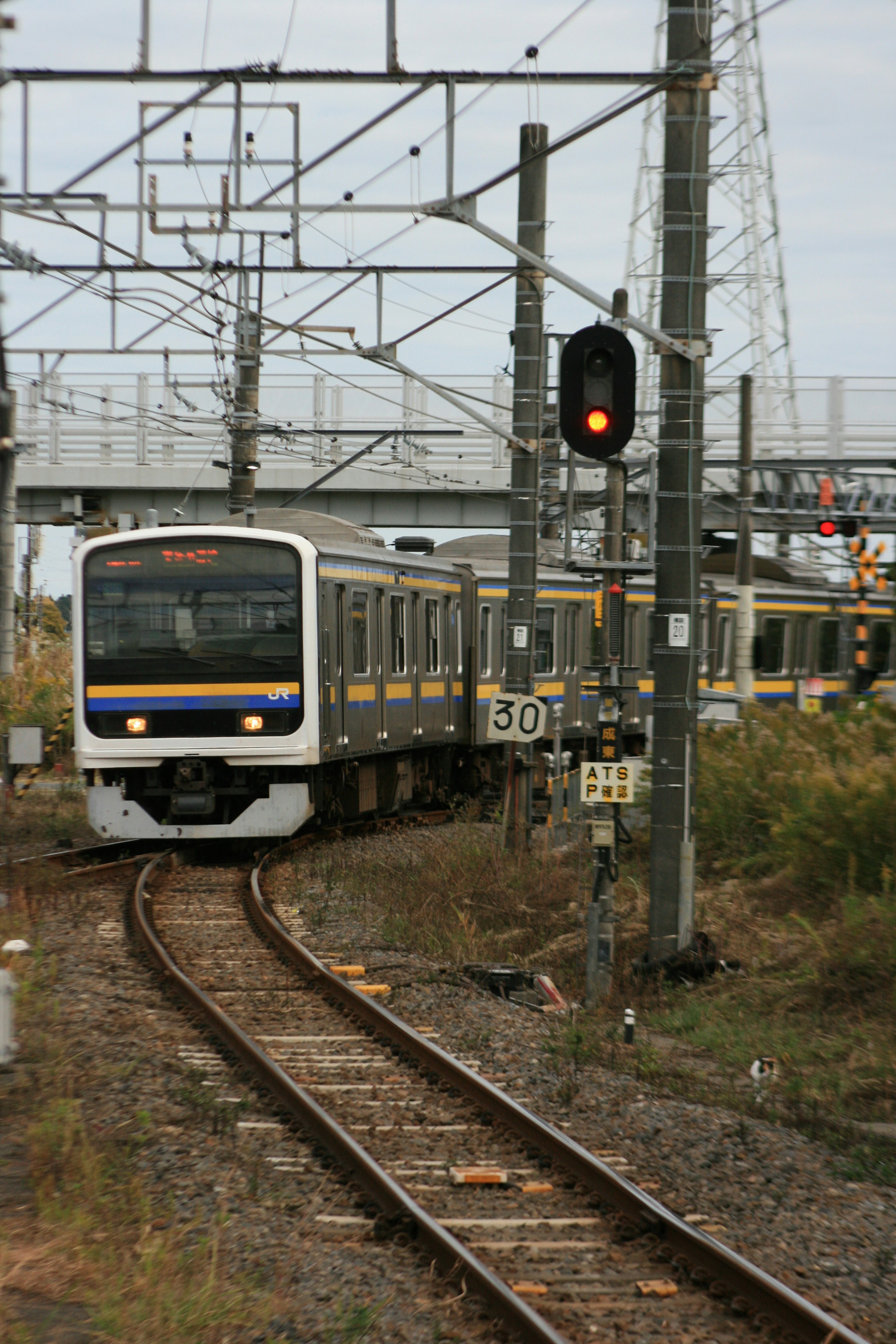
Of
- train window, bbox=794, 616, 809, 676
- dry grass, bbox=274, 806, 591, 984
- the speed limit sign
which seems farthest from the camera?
train window, bbox=794, 616, 809, 676

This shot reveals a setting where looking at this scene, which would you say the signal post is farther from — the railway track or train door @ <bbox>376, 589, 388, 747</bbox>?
train door @ <bbox>376, 589, 388, 747</bbox>

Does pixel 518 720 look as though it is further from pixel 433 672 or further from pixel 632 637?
pixel 632 637

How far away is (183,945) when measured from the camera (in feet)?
37.0

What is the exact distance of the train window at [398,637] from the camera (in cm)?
1856

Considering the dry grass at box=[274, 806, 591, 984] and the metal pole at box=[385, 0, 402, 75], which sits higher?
the metal pole at box=[385, 0, 402, 75]

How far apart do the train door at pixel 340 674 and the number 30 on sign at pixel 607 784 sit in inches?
237

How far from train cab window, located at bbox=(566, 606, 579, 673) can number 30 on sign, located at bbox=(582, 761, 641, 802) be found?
1388cm

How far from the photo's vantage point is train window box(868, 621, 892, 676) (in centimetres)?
2944

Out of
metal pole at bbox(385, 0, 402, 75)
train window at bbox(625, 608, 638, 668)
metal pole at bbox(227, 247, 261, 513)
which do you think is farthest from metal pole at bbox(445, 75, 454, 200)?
train window at bbox(625, 608, 638, 668)

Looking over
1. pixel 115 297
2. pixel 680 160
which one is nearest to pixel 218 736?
pixel 115 297

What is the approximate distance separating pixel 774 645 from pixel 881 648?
335 centimetres

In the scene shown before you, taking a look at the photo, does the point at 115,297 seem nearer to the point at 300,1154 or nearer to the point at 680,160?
the point at 680,160

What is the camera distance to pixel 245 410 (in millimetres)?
19734

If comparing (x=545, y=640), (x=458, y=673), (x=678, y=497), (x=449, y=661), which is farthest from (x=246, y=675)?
(x=545, y=640)
